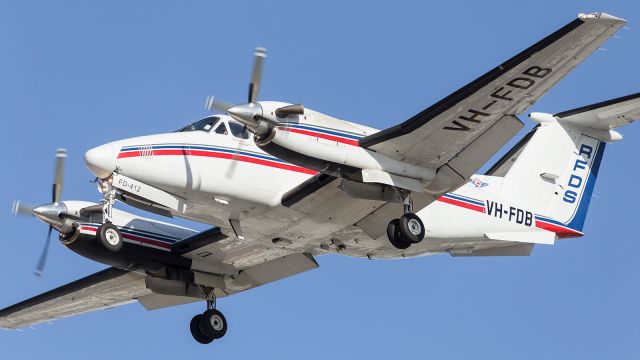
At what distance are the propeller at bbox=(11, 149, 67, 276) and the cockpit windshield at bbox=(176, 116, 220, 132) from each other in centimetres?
330

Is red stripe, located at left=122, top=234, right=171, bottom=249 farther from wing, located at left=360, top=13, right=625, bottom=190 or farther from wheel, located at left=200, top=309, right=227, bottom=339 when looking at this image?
wing, located at left=360, top=13, right=625, bottom=190

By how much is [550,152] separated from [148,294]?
1000cm

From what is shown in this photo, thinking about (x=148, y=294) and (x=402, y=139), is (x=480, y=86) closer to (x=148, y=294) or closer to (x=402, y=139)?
(x=402, y=139)

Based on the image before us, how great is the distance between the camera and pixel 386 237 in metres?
23.6

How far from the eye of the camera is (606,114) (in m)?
25.4

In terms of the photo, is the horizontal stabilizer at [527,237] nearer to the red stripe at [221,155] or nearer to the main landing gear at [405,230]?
the main landing gear at [405,230]

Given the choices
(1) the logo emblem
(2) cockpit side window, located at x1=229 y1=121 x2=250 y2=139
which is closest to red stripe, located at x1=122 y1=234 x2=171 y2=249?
(2) cockpit side window, located at x1=229 y1=121 x2=250 y2=139

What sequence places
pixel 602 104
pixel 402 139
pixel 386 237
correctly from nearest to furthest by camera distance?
pixel 402 139 < pixel 386 237 < pixel 602 104

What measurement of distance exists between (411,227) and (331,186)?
174cm

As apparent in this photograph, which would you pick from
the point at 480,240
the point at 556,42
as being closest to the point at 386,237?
the point at 480,240

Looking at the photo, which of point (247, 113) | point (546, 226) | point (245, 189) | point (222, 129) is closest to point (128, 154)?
point (222, 129)

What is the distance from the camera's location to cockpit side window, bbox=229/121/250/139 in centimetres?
2228

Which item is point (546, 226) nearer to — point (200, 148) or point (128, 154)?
point (200, 148)

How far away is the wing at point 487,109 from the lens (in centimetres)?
2011
